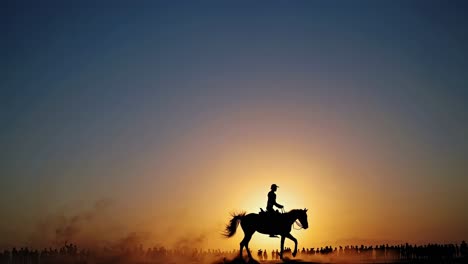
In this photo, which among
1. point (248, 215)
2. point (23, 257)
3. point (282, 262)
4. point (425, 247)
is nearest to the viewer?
point (282, 262)

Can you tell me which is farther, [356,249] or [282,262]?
[356,249]

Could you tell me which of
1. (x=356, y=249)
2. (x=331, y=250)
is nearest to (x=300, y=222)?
(x=331, y=250)

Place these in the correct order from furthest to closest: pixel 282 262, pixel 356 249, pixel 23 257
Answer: pixel 23 257 → pixel 356 249 → pixel 282 262

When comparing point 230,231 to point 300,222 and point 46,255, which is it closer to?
point 300,222

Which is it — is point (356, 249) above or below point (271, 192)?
below

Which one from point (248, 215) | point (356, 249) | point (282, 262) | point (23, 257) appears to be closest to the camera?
point (282, 262)

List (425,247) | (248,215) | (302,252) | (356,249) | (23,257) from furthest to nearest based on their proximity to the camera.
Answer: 1. (23,257)
2. (356,249)
3. (302,252)
4. (425,247)
5. (248,215)

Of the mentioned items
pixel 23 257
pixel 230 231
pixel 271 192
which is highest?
pixel 271 192

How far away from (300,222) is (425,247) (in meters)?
23.4

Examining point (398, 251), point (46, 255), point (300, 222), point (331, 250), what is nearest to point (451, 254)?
point (398, 251)

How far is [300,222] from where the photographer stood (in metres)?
32.9

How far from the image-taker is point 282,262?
3119 cm

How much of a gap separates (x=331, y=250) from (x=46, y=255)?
81.4 meters

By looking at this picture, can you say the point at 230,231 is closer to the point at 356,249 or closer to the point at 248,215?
the point at 248,215
